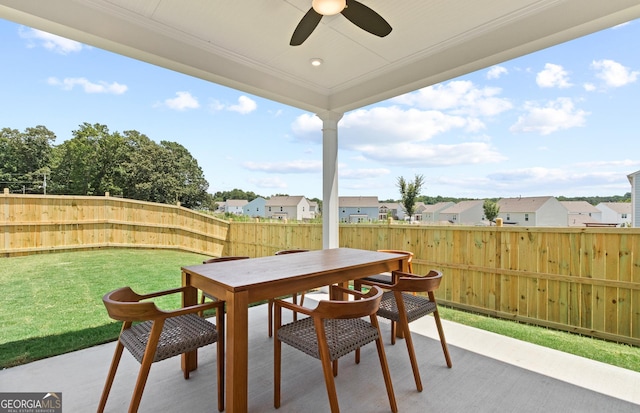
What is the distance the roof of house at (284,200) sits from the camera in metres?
6.20

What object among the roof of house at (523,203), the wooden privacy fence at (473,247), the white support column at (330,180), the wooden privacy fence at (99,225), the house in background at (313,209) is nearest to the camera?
the wooden privacy fence at (473,247)

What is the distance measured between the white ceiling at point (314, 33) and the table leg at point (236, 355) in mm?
2147

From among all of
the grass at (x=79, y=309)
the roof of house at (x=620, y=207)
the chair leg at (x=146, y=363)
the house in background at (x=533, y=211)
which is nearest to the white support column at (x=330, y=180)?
the grass at (x=79, y=309)

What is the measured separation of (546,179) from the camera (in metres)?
3.53

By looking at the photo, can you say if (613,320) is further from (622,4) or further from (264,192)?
(264,192)

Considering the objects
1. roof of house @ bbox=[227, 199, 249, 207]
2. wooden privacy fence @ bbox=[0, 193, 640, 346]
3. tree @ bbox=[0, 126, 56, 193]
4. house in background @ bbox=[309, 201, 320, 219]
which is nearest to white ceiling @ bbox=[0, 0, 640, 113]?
wooden privacy fence @ bbox=[0, 193, 640, 346]

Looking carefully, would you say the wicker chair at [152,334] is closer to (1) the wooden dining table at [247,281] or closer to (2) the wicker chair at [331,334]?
(1) the wooden dining table at [247,281]

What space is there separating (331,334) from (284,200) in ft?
16.5

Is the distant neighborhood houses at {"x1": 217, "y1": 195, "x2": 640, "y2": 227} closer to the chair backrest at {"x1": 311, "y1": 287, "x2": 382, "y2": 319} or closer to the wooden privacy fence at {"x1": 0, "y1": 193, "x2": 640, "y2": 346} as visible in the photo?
the wooden privacy fence at {"x1": 0, "y1": 193, "x2": 640, "y2": 346}

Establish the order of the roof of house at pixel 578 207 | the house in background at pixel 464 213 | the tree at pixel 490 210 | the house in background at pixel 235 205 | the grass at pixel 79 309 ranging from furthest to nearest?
the house in background at pixel 235 205 < the house in background at pixel 464 213 < the tree at pixel 490 210 < the roof of house at pixel 578 207 < the grass at pixel 79 309

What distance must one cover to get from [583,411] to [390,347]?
4.08 feet

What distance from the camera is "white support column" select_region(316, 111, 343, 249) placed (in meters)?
4.08

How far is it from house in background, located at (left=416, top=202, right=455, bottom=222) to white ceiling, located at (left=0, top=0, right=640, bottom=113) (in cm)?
169

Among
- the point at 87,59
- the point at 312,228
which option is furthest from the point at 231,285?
the point at 87,59
